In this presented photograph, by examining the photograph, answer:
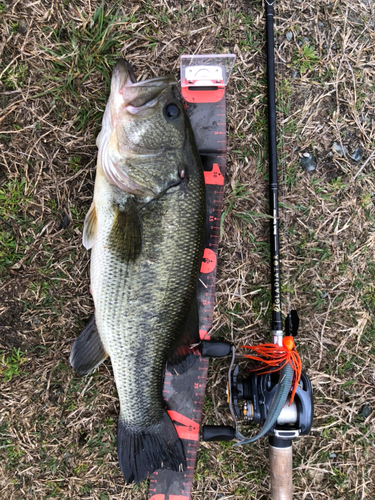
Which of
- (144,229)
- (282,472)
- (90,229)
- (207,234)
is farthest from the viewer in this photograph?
(207,234)

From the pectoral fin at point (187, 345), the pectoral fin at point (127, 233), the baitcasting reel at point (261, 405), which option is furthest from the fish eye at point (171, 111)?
the baitcasting reel at point (261, 405)

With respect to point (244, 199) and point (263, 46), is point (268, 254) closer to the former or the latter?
point (244, 199)

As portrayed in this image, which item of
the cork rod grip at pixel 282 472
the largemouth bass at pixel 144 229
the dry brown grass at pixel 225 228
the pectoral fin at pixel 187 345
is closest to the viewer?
the largemouth bass at pixel 144 229

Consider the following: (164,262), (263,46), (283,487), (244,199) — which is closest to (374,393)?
(283,487)

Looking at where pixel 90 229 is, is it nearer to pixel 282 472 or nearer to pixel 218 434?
pixel 218 434

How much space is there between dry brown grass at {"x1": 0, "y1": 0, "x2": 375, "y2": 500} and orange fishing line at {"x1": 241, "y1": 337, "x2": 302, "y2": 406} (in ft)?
0.80

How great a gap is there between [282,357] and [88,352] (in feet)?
4.27

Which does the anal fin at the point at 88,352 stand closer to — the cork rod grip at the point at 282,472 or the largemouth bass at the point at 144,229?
the largemouth bass at the point at 144,229

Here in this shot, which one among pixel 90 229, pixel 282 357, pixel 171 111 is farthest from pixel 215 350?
pixel 171 111

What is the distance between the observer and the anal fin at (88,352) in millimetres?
2283

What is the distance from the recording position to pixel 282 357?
2.35 m

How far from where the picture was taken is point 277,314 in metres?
2.52

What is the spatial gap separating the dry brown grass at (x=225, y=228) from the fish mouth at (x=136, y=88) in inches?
21.8

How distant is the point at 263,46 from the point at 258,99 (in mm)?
424
